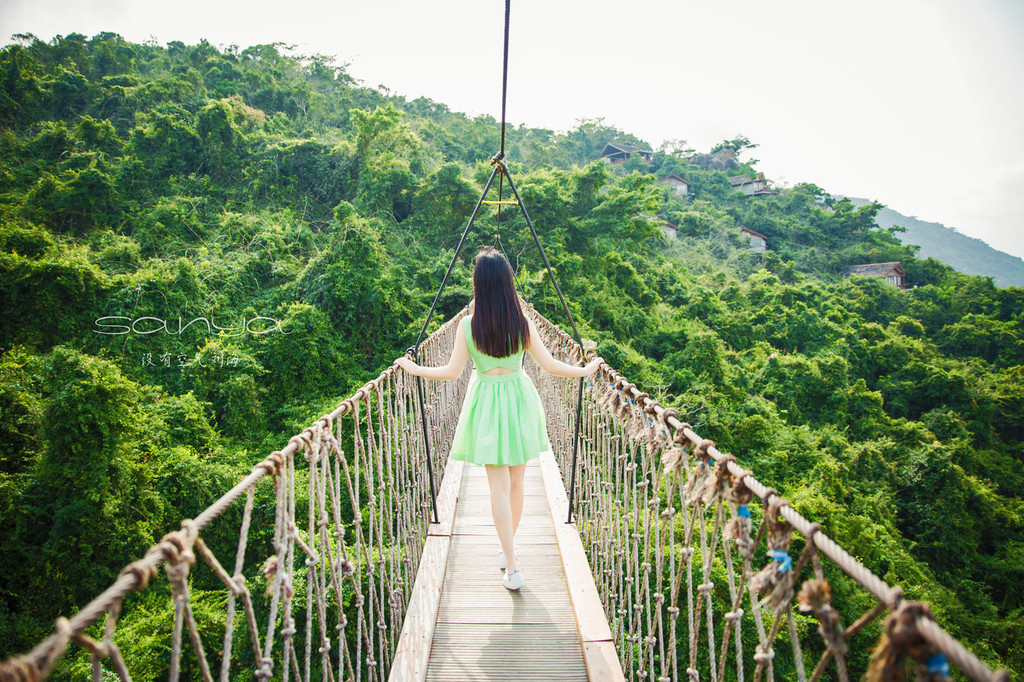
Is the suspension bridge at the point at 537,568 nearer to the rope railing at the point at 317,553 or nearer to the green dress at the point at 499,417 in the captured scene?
→ the rope railing at the point at 317,553

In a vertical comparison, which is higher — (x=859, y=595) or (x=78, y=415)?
(x=78, y=415)

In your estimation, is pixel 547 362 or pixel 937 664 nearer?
pixel 937 664

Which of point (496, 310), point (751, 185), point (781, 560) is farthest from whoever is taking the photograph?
point (751, 185)

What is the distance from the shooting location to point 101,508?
5.94 m

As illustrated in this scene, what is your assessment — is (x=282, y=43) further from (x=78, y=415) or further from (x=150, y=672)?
(x=150, y=672)

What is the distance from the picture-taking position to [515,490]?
176 cm

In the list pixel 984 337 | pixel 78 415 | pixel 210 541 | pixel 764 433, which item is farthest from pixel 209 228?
pixel 984 337

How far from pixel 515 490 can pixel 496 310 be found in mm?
667

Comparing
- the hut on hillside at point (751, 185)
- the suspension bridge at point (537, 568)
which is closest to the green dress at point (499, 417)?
the suspension bridge at point (537, 568)

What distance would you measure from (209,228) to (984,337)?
23.1 meters

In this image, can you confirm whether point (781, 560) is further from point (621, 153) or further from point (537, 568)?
point (621, 153)

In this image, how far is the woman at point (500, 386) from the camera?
1.61 metres

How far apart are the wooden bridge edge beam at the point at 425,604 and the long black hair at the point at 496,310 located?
886 mm

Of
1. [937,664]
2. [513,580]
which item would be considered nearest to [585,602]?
[513,580]
